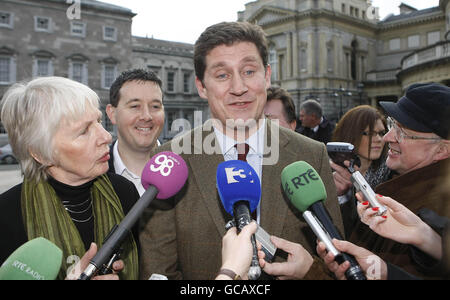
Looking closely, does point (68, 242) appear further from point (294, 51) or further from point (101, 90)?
point (294, 51)

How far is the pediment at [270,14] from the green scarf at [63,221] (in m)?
38.0

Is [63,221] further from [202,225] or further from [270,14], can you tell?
[270,14]

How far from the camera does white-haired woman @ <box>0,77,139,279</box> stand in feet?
6.92

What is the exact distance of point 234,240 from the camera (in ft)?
4.83

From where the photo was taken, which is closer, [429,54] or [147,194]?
[147,194]

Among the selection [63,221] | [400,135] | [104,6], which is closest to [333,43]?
[104,6]

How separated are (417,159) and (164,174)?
160 centimetres

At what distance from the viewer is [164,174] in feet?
5.92

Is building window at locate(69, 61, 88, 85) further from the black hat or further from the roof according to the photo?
the black hat

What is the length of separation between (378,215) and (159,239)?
119 centimetres

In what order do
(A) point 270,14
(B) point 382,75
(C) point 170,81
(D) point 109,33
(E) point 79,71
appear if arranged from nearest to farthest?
(E) point 79,71
(D) point 109,33
(A) point 270,14
(B) point 382,75
(C) point 170,81

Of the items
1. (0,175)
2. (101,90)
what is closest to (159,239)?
(0,175)

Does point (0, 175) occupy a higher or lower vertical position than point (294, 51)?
lower

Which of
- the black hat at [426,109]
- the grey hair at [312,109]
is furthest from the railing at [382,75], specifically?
the black hat at [426,109]
